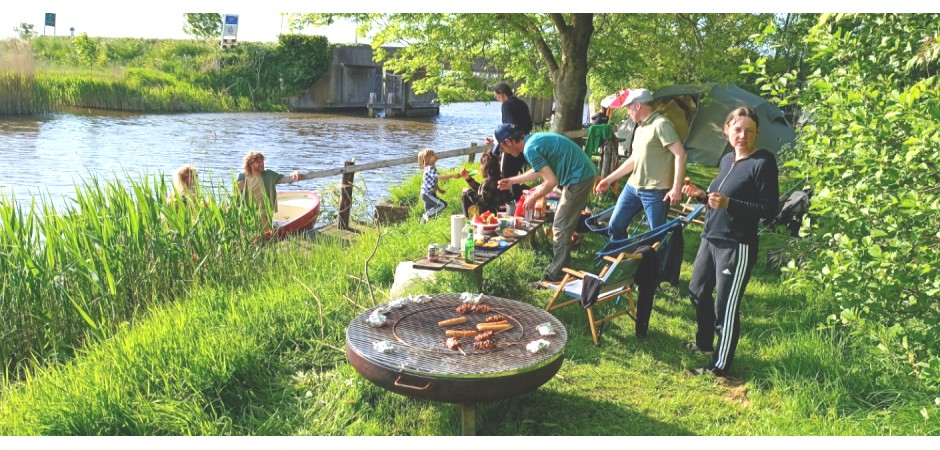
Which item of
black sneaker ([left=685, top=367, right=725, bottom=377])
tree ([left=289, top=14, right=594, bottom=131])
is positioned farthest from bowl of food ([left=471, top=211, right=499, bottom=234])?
tree ([left=289, top=14, right=594, bottom=131])

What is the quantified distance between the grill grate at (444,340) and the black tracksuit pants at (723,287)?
1.11 metres

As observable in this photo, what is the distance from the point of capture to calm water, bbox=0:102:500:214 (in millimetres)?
15469

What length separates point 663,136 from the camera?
5801 millimetres

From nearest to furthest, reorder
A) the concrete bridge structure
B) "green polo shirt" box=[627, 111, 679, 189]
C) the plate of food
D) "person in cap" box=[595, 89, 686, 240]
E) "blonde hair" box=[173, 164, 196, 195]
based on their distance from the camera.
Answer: "person in cap" box=[595, 89, 686, 240], "green polo shirt" box=[627, 111, 679, 189], the plate of food, "blonde hair" box=[173, 164, 196, 195], the concrete bridge structure

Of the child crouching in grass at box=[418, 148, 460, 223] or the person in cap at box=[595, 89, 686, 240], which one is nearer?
the person in cap at box=[595, 89, 686, 240]

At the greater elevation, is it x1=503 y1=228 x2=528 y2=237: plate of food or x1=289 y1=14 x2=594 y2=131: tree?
x1=289 y1=14 x2=594 y2=131: tree

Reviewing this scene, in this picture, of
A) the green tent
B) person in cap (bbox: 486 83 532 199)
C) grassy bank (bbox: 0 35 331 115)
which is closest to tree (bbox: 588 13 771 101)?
the green tent

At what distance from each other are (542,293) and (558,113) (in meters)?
5.30

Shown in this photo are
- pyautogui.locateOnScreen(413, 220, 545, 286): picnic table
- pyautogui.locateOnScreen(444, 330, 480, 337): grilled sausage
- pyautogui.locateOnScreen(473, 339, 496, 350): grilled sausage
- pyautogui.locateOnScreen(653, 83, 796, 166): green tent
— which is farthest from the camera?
pyautogui.locateOnScreen(653, 83, 796, 166): green tent

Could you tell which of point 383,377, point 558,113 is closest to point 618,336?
point 383,377

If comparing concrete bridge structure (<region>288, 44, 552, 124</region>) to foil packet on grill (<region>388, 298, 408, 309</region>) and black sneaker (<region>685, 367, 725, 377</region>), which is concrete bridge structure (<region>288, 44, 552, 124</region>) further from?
foil packet on grill (<region>388, 298, 408, 309</region>)

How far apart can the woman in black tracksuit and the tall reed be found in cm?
389

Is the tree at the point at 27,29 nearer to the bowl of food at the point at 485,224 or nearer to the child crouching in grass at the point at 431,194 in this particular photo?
the child crouching in grass at the point at 431,194

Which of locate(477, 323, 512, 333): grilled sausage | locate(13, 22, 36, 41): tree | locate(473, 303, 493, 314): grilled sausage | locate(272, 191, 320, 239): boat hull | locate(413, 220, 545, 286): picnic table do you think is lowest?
locate(272, 191, 320, 239): boat hull
